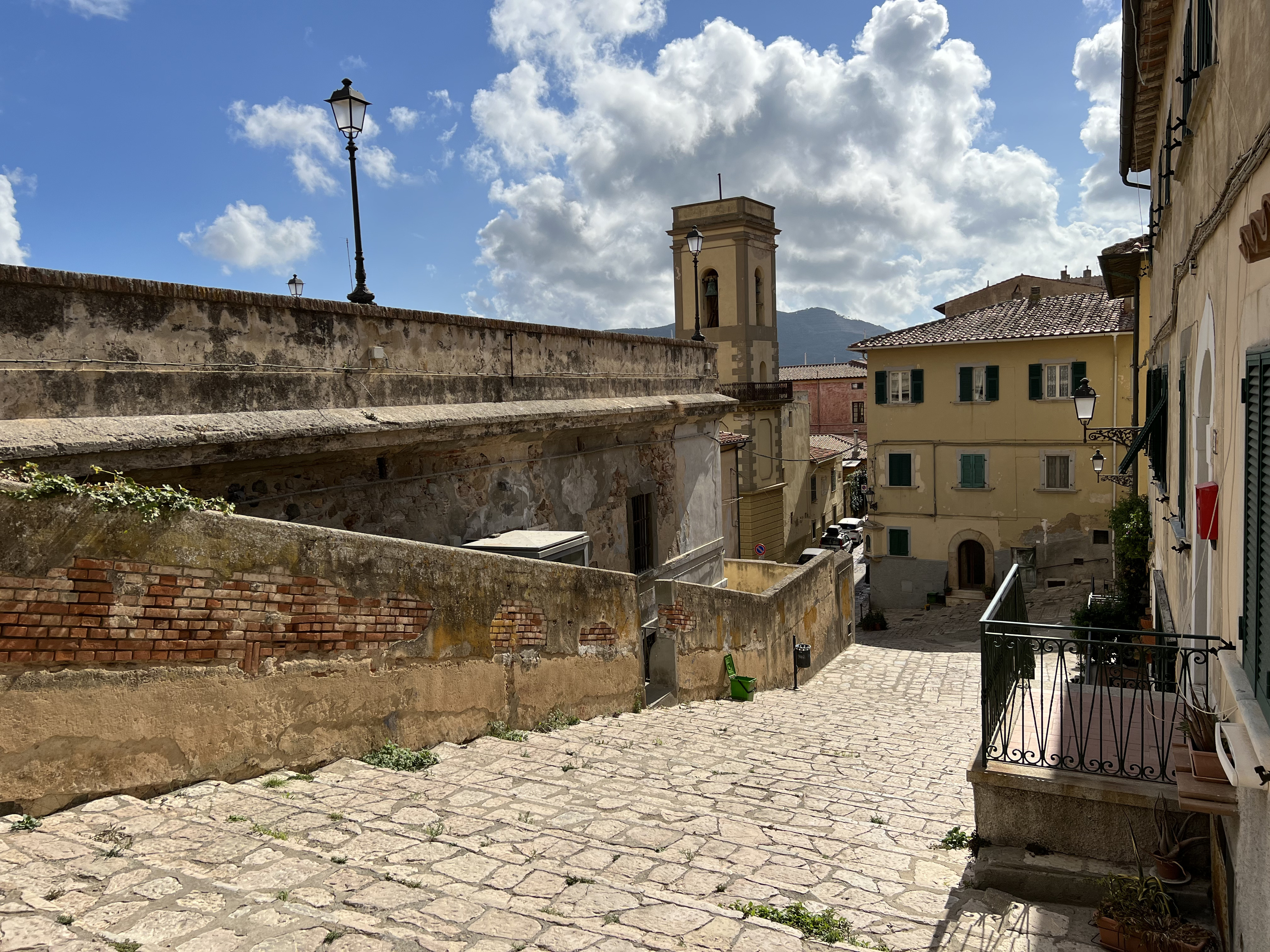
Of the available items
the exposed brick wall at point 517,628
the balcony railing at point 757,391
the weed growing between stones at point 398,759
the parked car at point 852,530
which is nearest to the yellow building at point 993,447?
the balcony railing at point 757,391

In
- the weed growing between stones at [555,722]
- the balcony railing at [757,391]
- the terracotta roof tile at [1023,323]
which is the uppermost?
the terracotta roof tile at [1023,323]

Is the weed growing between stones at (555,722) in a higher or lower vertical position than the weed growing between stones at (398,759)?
lower

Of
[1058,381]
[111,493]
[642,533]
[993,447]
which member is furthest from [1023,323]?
[111,493]

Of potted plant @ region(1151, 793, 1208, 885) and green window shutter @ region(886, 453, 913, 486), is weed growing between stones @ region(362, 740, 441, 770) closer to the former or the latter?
potted plant @ region(1151, 793, 1208, 885)

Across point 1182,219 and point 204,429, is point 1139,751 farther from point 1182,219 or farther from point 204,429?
point 204,429

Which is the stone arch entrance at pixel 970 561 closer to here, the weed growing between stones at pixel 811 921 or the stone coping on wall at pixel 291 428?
the stone coping on wall at pixel 291 428

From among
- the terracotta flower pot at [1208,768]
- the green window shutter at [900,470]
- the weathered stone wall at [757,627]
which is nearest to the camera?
the terracotta flower pot at [1208,768]

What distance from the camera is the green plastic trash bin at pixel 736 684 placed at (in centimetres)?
1237

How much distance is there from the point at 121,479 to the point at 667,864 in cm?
389

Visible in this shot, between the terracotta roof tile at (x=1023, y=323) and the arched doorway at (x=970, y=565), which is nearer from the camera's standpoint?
the terracotta roof tile at (x=1023, y=323)

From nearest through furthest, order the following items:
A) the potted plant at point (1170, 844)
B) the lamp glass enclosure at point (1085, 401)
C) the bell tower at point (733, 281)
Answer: the potted plant at point (1170, 844) < the lamp glass enclosure at point (1085, 401) < the bell tower at point (733, 281)

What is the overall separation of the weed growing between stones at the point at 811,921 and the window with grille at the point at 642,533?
9.76m

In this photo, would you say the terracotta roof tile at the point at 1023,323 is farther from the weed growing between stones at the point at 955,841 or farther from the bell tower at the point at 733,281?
the weed growing between stones at the point at 955,841

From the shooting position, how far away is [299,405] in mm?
8406
